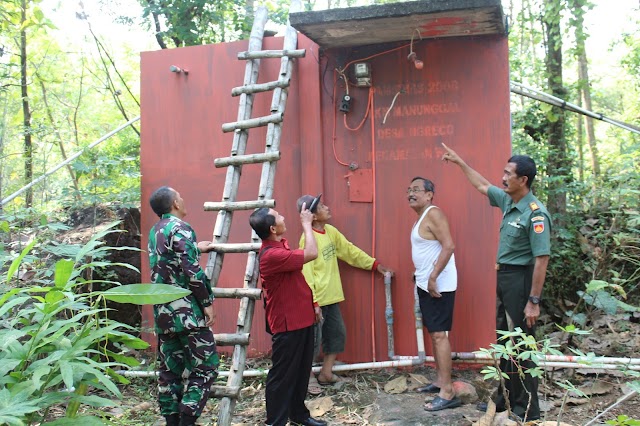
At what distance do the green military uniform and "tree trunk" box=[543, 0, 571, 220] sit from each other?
8.71 ft

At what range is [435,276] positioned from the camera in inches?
173

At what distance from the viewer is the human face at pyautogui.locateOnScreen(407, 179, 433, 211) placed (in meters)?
4.60

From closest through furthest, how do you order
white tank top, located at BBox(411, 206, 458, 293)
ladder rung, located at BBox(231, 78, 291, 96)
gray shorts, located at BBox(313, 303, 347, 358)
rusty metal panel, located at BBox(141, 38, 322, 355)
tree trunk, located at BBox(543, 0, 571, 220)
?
white tank top, located at BBox(411, 206, 458, 293)
gray shorts, located at BBox(313, 303, 347, 358)
ladder rung, located at BBox(231, 78, 291, 96)
rusty metal panel, located at BBox(141, 38, 322, 355)
tree trunk, located at BBox(543, 0, 571, 220)

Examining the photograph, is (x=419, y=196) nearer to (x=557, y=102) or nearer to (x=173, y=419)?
(x=557, y=102)

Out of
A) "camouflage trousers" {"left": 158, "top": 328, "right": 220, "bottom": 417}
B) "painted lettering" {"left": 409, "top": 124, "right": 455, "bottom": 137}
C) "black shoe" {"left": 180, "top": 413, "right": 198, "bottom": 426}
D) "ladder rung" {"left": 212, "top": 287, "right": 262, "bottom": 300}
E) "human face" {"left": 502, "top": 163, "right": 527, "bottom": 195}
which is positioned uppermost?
"painted lettering" {"left": 409, "top": 124, "right": 455, "bottom": 137}

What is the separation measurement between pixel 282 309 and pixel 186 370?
786 mm

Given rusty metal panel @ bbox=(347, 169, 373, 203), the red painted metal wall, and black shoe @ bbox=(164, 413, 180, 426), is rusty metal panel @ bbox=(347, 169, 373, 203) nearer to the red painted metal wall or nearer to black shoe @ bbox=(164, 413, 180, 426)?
the red painted metal wall

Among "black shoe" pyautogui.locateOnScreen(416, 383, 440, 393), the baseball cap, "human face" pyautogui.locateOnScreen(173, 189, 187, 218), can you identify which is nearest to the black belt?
"black shoe" pyautogui.locateOnScreen(416, 383, 440, 393)

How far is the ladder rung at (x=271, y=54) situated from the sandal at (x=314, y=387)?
112 inches

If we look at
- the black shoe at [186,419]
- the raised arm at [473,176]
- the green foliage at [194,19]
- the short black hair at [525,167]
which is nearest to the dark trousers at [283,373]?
the black shoe at [186,419]

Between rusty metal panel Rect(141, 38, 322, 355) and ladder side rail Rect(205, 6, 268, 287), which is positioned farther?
rusty metal panel Rect(141, 38, 322, 355)

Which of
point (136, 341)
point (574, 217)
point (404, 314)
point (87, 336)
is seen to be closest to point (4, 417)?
point (87, 336)

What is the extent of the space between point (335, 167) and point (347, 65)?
93 centimetres

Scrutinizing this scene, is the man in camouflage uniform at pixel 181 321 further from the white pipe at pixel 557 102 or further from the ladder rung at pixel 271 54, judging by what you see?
the white pipe at pixel 557 102
